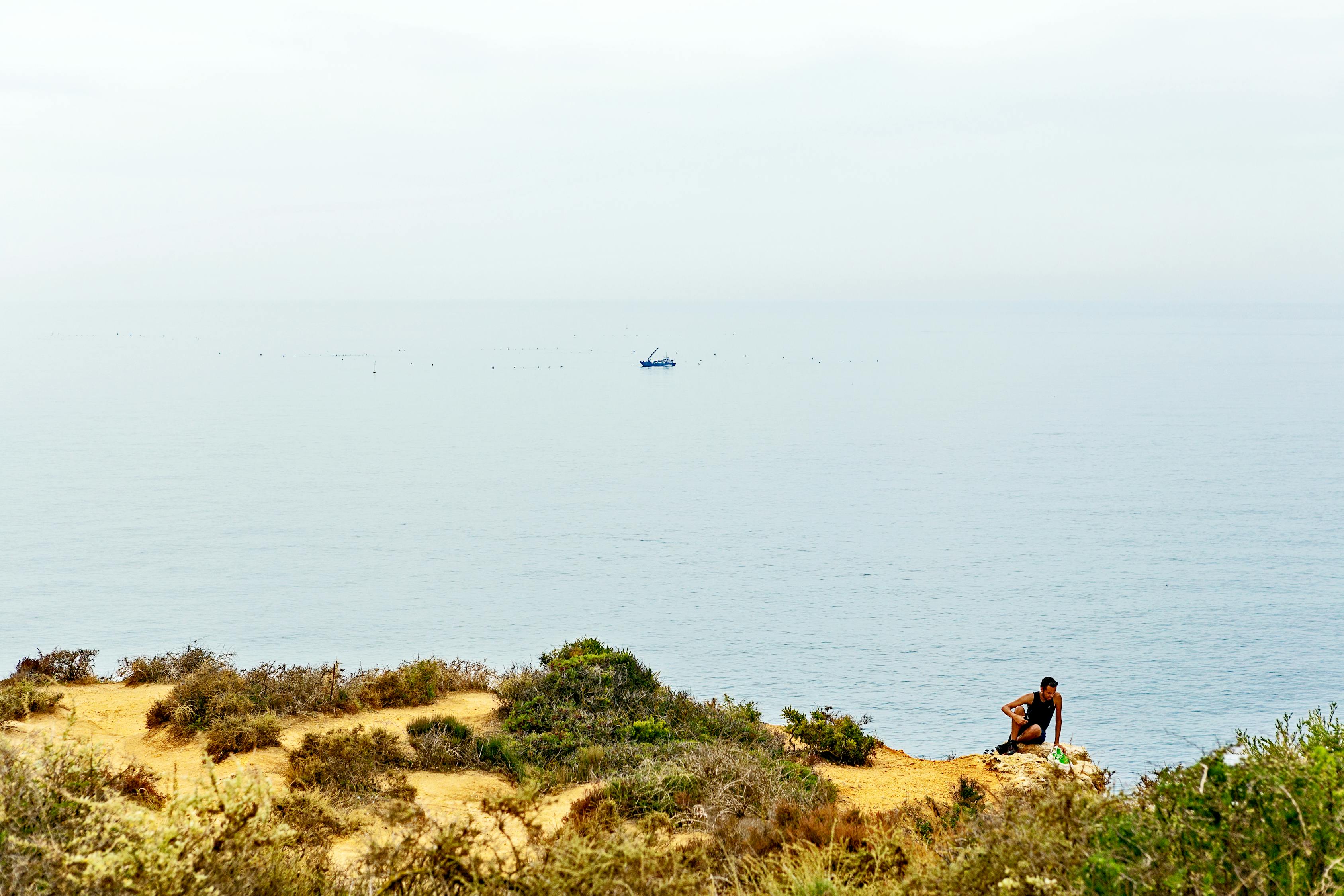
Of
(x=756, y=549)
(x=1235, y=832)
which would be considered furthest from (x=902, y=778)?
(x=756, y=549)

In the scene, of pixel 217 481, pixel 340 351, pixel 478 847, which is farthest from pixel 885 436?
pixel 340 351

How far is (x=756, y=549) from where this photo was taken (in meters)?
46.9

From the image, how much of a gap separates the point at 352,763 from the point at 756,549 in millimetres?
35893

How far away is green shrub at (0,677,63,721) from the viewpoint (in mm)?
13875

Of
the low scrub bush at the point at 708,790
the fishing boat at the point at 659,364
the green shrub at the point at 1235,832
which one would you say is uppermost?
the green shrub at the point at 1235,832

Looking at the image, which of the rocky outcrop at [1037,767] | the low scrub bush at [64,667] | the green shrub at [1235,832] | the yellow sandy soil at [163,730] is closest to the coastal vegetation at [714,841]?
the green shrub at [1235,832]

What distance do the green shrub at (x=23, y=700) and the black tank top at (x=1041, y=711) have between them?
1469 centimetres

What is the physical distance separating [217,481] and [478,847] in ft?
208

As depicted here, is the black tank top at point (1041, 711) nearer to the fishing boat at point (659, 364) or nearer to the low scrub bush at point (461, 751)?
the low scrub bush at point (461, 751)

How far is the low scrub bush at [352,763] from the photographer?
11.2 meters

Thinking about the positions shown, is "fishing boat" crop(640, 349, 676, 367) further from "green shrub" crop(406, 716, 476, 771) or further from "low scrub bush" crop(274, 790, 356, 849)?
"low scrub bush" crop(274, 790, 356, 849)

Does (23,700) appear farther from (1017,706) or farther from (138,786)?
(1017,706)

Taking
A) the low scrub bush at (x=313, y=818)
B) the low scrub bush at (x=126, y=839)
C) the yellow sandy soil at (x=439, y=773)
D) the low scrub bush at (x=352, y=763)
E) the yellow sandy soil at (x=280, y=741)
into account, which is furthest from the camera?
the yellow sandy soil at (x=439, y=773)

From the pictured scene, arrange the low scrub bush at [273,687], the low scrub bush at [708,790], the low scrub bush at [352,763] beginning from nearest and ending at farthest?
the low scrub bush at [708,790]
the low scrub bush at [352,763]
the low scrub bush at [273,687]
